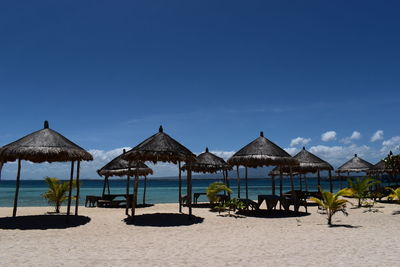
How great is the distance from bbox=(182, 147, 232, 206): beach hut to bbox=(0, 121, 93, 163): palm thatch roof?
24.5 feet

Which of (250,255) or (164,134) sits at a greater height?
(164,134)

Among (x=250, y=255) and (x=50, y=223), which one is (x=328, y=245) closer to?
(x=250, y=255)

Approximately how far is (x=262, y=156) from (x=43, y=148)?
25.9ft

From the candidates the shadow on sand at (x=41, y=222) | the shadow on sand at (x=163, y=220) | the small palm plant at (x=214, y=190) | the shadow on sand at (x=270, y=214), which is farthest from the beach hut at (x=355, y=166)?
the shadow on sand at (x=41, y=222)

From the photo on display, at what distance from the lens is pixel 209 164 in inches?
692

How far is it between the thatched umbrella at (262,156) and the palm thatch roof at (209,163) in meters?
3.41

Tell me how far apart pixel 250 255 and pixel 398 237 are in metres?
4.08

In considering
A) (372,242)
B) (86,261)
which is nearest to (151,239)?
(86,261)

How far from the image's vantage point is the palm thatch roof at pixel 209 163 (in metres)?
17.6

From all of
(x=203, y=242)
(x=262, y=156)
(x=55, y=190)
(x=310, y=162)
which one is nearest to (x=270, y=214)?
(x=262, y=156)

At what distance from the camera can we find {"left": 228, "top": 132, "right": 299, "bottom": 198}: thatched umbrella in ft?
43.9

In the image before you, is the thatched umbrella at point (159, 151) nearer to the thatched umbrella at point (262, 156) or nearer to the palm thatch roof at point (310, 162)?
the thatched umbrella at point (262, 156)

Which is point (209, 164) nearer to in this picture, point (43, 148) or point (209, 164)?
point (209, 164)

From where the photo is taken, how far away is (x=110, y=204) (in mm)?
17000
